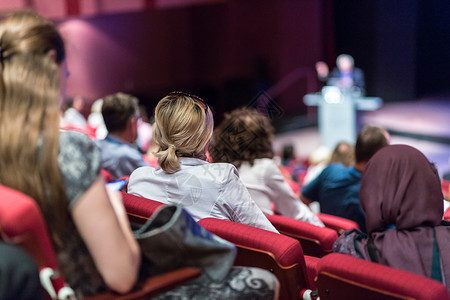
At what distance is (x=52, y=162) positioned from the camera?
4.16 ft

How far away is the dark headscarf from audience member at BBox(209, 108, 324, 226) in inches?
37.3

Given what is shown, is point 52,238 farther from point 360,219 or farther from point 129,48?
point 129,48

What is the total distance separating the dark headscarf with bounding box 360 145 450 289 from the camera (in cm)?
173

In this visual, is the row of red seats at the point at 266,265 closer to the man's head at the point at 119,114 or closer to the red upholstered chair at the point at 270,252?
the red upholstered chair at the point at 270,252

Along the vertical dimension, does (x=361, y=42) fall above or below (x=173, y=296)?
below

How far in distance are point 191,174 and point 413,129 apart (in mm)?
8616

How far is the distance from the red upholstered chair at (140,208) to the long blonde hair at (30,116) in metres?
0.51

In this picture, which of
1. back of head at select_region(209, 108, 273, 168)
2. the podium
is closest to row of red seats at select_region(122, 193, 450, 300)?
back of head at select_region(209, 108, 273, 168)

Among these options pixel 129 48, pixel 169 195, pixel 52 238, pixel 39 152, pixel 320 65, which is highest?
pixel 39 152

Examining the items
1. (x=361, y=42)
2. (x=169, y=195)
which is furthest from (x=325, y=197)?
(x=361, y=42)

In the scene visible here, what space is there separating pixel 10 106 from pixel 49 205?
0.82 ft

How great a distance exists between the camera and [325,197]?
3.21 metres

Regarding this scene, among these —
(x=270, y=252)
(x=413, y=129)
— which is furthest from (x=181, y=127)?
(x=413, y=129)

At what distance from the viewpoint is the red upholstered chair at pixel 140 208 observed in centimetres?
180
